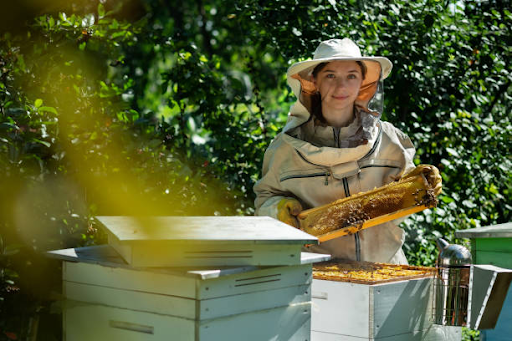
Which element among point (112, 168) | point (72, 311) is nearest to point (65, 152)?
point (112, 168)

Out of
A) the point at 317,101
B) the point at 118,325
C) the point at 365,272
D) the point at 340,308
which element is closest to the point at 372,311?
the point at 340,308

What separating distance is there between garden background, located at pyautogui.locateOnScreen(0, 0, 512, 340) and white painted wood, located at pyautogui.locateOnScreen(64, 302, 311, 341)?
0.39 feet

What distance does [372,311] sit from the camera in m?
2.08

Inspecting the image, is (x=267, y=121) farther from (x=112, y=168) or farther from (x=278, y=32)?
(x=112, y=168)

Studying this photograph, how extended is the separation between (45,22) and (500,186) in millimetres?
3617

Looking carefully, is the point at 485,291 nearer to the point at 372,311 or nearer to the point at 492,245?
the point at 372,311

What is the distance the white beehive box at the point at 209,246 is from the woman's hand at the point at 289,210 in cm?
77

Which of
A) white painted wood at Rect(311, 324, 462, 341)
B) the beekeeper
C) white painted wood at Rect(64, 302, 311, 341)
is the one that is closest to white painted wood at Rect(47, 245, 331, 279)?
white painted wood at Rect(64, 302, 311, 341)

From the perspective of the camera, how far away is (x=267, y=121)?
4.42 metres

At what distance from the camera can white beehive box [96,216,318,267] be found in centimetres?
167

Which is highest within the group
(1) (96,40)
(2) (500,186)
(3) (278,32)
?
(3) (278,32)

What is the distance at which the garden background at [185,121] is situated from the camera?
8.29ft

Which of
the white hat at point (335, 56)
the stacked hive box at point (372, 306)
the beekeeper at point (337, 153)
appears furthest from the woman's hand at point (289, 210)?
the white hat at point (335, 56)

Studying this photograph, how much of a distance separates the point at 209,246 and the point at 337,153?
3.73ft
